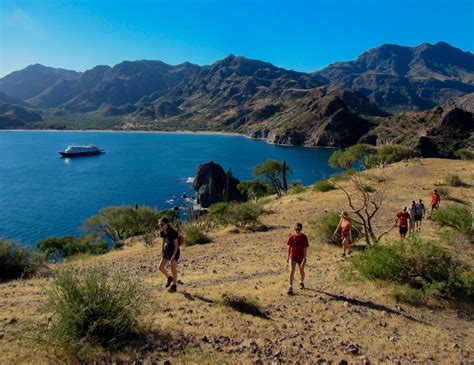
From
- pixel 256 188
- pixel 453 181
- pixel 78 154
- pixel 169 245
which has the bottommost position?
pixel 78 154

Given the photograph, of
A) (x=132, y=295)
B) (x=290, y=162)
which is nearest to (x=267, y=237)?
(x=132, y=295)

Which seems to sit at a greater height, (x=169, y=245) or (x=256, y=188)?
(x=169, y=245)

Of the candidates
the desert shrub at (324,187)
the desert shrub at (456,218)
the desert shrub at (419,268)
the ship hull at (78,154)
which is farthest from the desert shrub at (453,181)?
the ship hull at (78,154)

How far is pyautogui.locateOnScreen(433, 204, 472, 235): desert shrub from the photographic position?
589 inches

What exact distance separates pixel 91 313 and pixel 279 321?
13.0 ft

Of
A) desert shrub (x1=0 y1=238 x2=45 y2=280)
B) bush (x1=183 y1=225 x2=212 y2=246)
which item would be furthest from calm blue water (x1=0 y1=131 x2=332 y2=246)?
desert shrub (x1=0 y1=238 x2=45 y2=280)

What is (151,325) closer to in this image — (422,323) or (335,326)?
(335,326)

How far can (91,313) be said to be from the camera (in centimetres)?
696

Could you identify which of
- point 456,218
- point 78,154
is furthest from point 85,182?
point 456,218

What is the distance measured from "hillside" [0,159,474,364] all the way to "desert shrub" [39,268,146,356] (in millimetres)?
338

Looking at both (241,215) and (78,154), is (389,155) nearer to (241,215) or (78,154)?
(241,215)

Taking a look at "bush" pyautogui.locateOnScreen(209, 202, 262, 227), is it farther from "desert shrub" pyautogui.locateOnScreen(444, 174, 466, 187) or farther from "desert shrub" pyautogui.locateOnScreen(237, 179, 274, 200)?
"desert shrub" pyautogui.locateOnScreen(237, 179, 274, 200)

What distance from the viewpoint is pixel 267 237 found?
65.1 feet

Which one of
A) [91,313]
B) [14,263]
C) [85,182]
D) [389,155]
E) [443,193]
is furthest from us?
[85,182]
